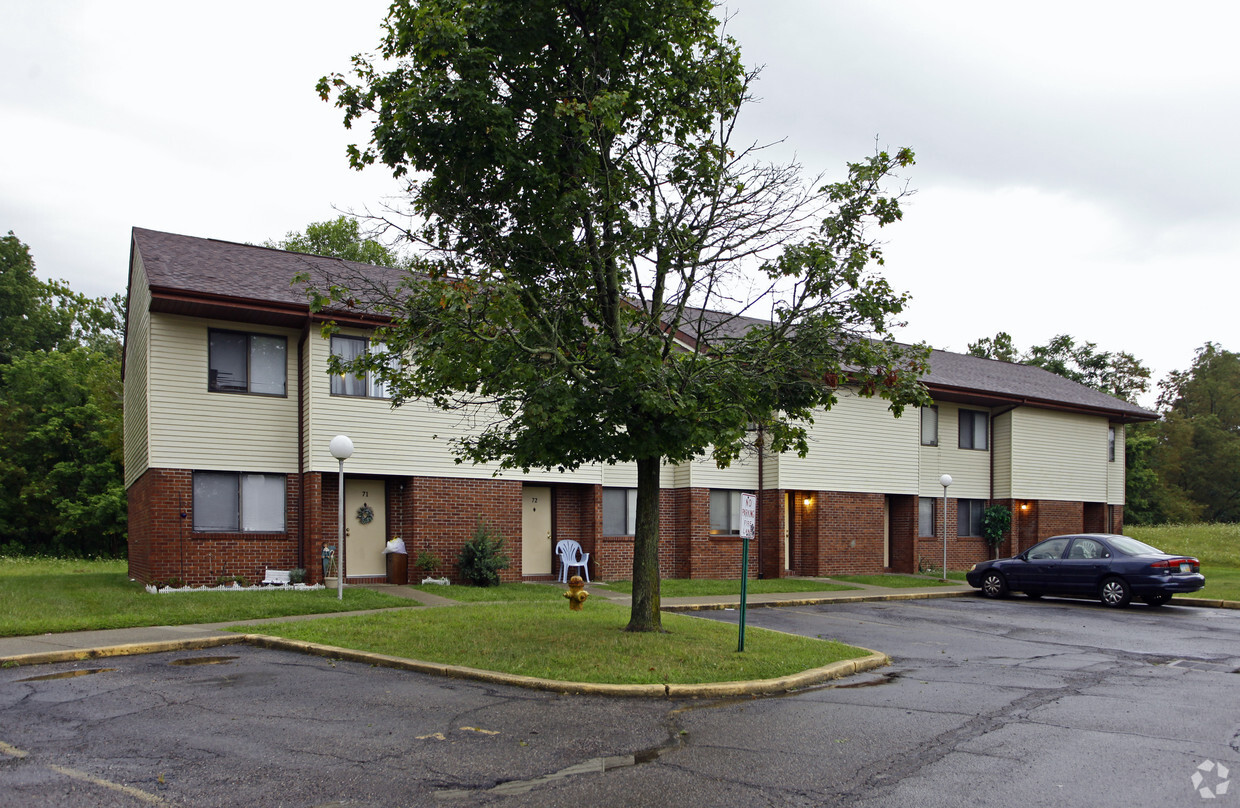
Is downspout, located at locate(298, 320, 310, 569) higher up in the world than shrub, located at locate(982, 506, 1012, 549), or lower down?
higher up

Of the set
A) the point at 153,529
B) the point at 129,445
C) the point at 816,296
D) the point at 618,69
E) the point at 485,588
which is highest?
the point at 618,69

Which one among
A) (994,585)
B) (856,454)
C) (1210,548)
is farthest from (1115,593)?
(1210,548)

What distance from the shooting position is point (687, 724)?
784 cm

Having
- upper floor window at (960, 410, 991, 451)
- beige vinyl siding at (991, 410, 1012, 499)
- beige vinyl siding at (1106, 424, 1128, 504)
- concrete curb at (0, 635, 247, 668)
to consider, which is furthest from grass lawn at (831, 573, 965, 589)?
concrete curb at (0, 635, 247, 668)

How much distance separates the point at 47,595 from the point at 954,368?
1067 inches

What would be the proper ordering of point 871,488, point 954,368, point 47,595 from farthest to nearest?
point 954,368
point 871,488
point 47,595

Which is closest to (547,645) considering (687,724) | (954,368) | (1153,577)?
(687,724)

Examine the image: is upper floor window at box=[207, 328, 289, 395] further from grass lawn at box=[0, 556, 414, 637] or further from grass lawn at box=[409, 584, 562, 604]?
grass lawn at box=[409, 584, 562, 604]

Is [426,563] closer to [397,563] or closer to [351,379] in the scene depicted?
[397,563]

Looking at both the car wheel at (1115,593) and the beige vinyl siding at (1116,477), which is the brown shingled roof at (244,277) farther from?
the beige vinyl siding at (1116,477)

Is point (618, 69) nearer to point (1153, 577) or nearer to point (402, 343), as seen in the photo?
point (402, 343)

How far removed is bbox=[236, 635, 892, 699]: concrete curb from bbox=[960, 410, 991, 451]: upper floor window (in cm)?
2052

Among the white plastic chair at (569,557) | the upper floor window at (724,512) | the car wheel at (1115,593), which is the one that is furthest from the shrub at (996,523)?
the white plastic chair at (569,557)

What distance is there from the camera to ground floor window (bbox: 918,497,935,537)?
2934 centimetres
